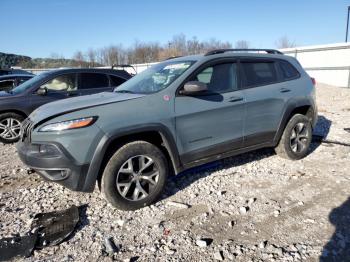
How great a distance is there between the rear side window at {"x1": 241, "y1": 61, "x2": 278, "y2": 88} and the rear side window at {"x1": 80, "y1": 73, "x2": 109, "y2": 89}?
400 centimetres

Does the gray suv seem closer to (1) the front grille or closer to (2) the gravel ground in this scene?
(1) the front grille

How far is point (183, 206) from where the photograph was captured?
372 cm

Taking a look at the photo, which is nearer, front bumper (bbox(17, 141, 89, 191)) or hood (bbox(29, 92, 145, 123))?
front bumper (bbox(17, 141, 89, 191))

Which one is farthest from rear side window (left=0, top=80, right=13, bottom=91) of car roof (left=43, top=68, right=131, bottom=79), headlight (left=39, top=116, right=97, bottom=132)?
headlight (left=39, top=116, right=97, bottom=132)

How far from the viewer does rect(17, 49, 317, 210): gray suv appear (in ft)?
10.8

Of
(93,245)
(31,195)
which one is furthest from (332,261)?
(31,195)

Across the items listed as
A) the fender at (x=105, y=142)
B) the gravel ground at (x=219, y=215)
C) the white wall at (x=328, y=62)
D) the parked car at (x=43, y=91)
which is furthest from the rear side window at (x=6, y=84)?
the white wall at (x=328, y=62)

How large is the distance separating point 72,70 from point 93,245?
526 centimetres

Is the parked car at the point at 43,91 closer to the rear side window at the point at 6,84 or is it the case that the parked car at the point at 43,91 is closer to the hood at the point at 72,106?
the rear side window at the point at 6,84

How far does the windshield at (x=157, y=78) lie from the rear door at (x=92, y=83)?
286cm

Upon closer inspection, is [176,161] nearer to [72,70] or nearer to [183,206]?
[183,206]

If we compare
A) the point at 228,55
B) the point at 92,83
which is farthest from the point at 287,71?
the point at 92,83

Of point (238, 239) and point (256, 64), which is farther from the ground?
point (256, 64)

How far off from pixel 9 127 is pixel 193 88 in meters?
5.05
